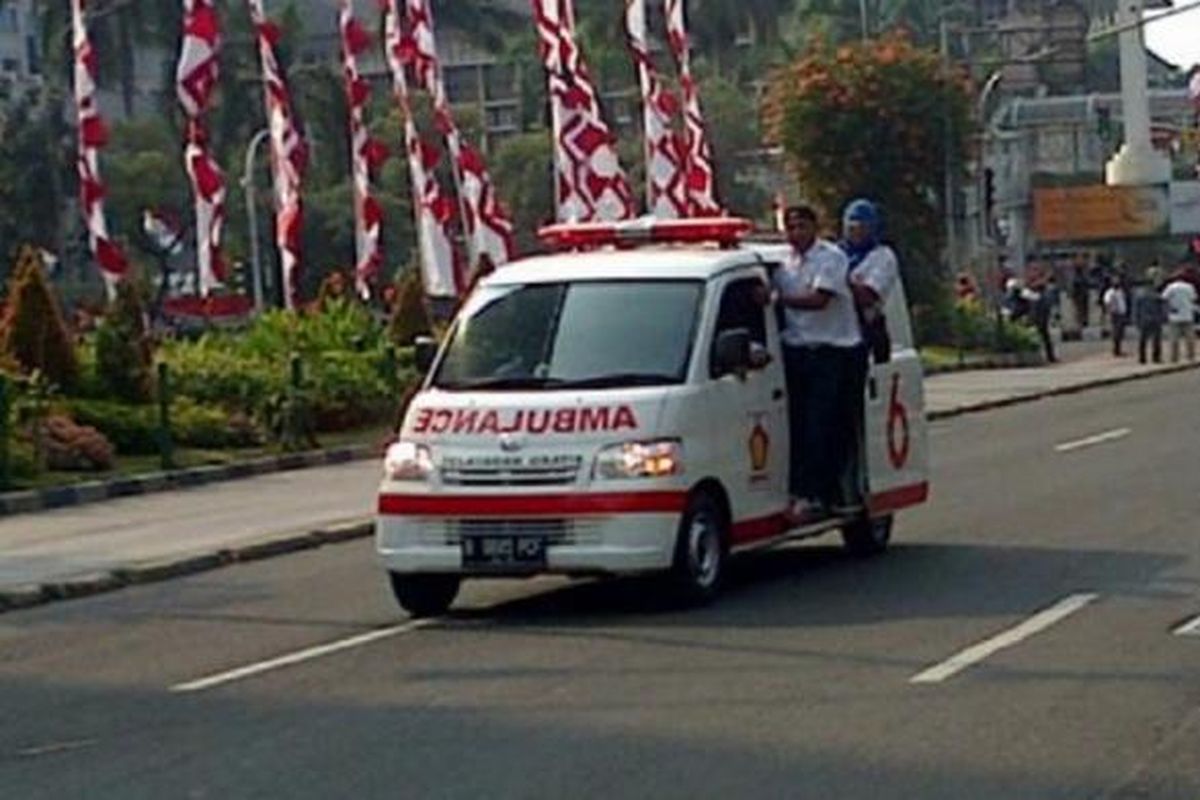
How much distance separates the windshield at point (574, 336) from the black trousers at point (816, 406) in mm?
1077

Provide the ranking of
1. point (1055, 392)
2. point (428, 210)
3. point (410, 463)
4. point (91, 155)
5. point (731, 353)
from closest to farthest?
point (410, 463)
point (731, 353)
point (91, 155)
point (428, 210)
point (1055, 392)

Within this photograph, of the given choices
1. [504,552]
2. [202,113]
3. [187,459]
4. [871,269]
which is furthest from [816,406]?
[202,113]

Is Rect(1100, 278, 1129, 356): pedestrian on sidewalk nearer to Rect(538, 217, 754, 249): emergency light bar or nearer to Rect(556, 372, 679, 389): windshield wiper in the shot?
Rect(538, 217, 754, 249): emergency light bar

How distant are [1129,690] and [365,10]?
75.1 metres

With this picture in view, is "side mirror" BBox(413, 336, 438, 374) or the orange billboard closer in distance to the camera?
"side mirror" BBox(413, 336, 438, 374)

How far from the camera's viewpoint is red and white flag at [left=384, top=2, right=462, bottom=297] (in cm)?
4416

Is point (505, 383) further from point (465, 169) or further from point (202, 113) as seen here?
point (465, 169)

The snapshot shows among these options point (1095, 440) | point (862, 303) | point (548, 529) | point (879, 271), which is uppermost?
point (879, 271)

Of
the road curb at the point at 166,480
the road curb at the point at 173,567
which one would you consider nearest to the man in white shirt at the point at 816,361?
the road curb at the point at 173,567

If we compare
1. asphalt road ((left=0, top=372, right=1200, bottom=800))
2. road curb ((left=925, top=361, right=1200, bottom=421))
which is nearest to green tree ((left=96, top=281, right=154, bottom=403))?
road curb ((left=925, top=361, right=1200, bottom=421))

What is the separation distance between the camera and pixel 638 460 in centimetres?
1652

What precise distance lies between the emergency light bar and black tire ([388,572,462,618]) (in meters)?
2.84

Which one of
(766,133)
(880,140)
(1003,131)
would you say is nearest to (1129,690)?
(880,140)

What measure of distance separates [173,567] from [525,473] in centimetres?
582
